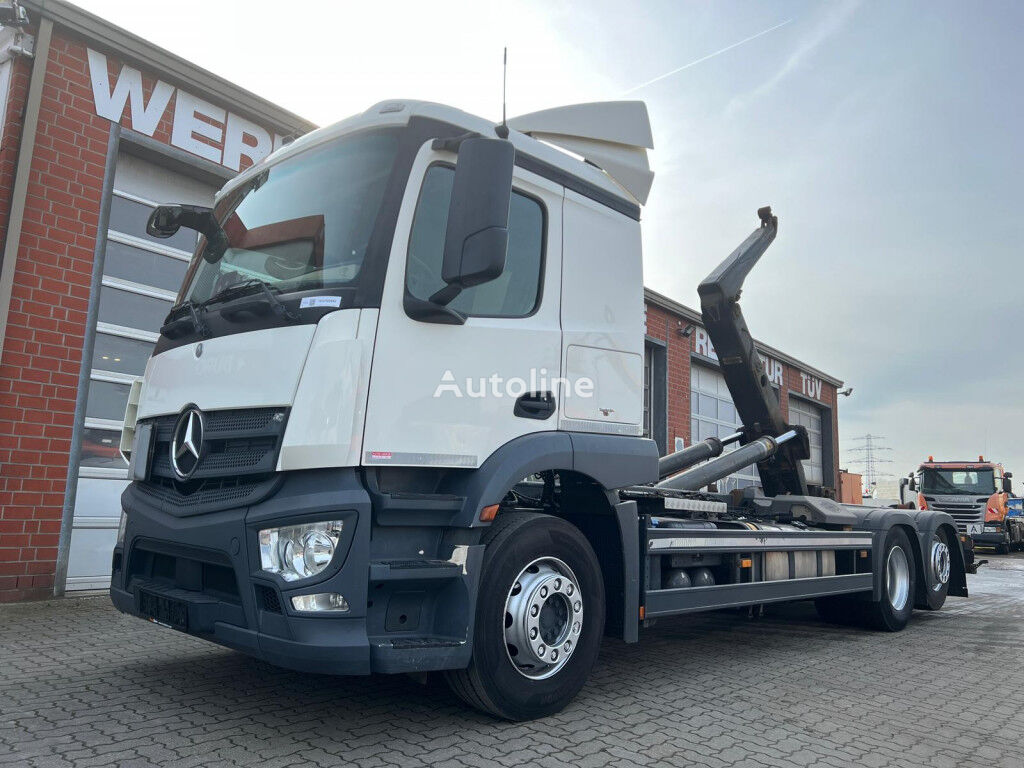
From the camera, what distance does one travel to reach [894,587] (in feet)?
25.3

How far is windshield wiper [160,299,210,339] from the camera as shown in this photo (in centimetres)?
393

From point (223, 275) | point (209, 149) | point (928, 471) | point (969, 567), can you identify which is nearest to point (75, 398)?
point (209, 149)

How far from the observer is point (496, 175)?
11.1 ft

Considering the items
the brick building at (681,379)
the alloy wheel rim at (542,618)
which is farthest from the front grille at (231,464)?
the brick building at (681,379)

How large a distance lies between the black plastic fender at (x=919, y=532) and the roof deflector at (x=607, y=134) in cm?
435

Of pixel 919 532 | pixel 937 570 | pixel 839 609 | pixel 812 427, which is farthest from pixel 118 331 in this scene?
pixel 812 427

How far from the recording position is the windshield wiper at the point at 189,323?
12.9 ft

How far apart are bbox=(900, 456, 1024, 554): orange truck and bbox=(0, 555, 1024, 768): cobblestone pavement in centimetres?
1721

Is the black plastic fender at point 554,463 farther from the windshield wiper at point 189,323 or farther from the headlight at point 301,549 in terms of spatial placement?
the windshield wiper at point 189,323

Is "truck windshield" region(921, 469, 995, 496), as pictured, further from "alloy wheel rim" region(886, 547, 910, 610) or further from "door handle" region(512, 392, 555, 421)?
"door handle" region(512, 392, 555, 421)

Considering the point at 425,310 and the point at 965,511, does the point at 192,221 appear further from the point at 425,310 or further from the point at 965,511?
the point at 965,511

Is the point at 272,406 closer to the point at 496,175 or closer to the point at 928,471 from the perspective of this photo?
the point at 496,175

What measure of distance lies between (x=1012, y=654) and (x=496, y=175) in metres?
5.91

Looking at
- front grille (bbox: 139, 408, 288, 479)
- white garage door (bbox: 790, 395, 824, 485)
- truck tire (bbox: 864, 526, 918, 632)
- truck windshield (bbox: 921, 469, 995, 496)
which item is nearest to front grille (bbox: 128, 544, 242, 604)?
front grille (bbox: 139, 408, 288, 479)
